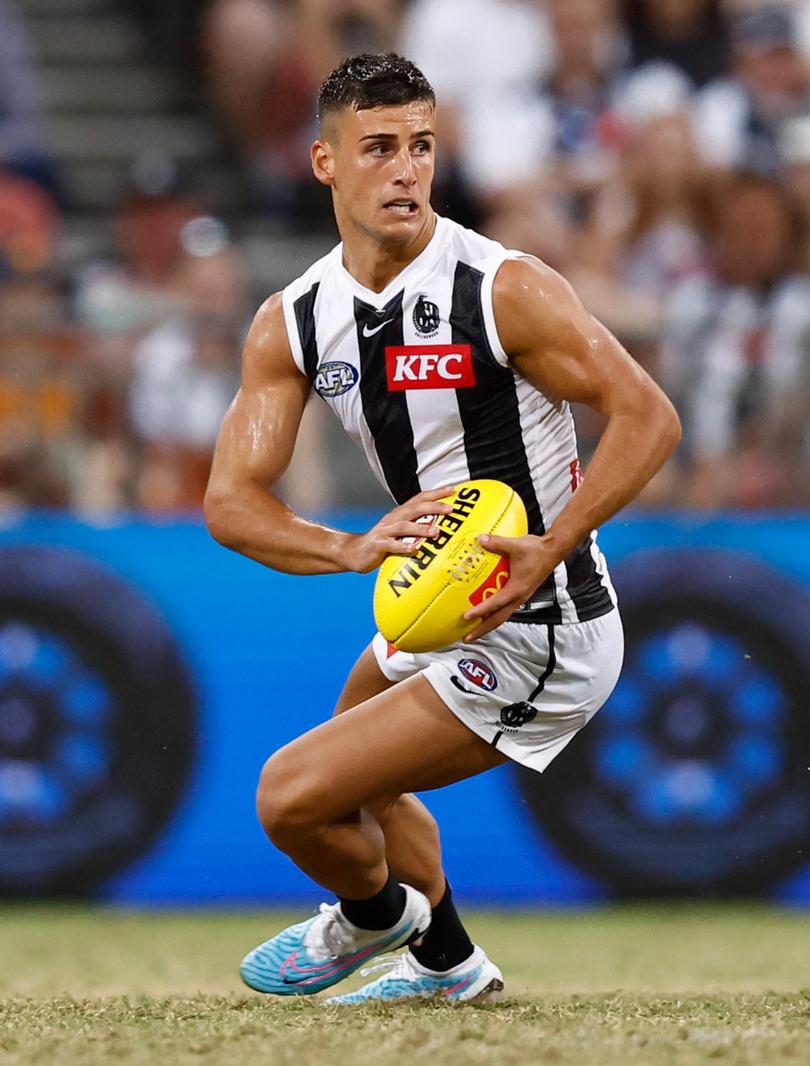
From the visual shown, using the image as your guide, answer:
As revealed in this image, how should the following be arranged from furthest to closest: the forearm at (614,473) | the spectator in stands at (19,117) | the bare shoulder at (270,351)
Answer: the spectator in stands at (19,117)
the bare shoulder at (270,351)
the forearm at (614,473)

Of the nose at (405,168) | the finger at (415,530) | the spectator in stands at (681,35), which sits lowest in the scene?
the finger at (415,530)

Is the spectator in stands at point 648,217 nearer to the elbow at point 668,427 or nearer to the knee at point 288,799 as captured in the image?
the elbow at point 668,427

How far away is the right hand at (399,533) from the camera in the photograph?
4438mm

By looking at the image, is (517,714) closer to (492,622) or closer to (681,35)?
(492,622)

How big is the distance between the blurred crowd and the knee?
2660mm

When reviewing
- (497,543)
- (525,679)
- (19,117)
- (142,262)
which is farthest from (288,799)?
(19,117)

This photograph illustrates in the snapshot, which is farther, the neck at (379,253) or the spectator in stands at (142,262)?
the spectator in stands at (142,262)

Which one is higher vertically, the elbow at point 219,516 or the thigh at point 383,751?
the elbow at point 219,516

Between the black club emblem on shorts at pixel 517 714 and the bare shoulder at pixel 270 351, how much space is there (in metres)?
1.07

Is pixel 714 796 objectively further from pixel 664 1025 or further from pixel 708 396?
pixel 664 1025

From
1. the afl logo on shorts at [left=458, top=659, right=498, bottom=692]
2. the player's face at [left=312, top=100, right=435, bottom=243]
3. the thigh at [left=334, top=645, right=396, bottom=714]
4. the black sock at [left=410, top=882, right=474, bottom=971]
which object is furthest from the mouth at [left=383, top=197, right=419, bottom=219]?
the black sock at [left=410, top=882, right=474, bottom=971]

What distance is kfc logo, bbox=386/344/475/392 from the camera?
181 inches

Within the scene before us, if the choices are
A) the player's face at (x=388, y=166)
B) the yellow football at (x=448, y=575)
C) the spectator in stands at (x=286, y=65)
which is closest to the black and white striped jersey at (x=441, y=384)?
the player's face at (x=388, y=166)

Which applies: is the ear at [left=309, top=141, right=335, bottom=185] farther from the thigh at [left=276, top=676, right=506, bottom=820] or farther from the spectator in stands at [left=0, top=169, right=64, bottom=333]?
the spectator in stands at [left=0, top=169, right=64, bottom=333]
